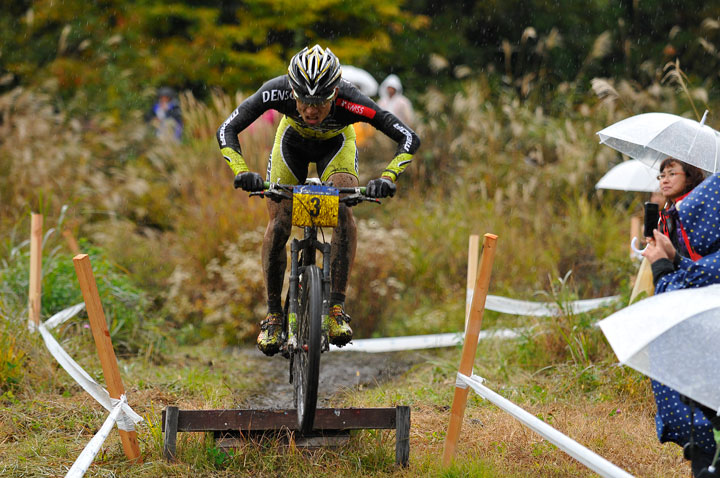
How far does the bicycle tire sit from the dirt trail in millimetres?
1524

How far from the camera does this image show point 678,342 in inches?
119

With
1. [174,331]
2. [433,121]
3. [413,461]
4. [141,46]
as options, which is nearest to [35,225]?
[174,331]

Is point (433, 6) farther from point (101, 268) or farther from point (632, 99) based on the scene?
point (101, 268)

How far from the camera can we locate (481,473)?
429 centimetres

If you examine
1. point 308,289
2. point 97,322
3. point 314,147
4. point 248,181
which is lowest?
point 97,322

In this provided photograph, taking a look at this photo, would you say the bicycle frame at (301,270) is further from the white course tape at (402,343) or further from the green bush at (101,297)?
the white course tape at (402,343)

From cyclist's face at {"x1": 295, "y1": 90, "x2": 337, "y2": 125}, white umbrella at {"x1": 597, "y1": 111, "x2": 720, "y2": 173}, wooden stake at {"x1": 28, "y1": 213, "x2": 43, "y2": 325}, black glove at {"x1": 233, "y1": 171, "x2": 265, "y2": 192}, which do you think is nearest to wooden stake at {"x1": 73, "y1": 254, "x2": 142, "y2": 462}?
black glove at {"x1": 233, "y1": 171, "x2": 265, "y2": 192}

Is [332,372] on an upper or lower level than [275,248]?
lower

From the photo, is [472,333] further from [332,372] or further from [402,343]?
[402,343]

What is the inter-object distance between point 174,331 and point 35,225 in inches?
80.3

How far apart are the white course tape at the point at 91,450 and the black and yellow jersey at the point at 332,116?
1651mm

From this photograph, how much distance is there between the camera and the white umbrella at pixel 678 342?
2934 mm

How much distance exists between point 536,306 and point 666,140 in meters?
2.60

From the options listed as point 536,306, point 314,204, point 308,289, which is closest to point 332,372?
point 536,306
